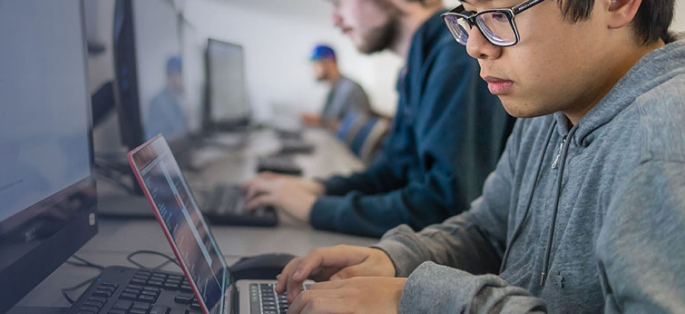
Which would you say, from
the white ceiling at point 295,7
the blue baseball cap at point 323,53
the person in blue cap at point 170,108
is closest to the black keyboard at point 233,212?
the person in blue cap at point 170,108

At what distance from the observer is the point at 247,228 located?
43.8 inches

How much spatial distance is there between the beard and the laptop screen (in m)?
1.02

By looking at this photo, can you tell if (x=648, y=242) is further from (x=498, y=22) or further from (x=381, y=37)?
(x=381, y=37)

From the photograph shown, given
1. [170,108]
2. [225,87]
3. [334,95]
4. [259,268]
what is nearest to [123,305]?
[259,268]

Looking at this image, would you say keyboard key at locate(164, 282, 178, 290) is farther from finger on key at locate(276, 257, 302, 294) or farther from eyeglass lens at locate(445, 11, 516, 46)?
eyeglass lens at locate(445, 11, 516, 46)

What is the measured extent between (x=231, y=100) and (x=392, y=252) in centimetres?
193

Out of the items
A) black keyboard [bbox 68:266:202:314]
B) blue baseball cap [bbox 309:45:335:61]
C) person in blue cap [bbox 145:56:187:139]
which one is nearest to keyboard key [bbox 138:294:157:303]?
black keyboard [bbox 68:266:202:314]

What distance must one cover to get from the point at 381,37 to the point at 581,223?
1.13m

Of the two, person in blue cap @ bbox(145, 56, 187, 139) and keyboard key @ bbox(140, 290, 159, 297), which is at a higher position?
person in blue cap @ bbox(145, 56, 187, 139)

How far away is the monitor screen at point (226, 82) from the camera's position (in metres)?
2.28

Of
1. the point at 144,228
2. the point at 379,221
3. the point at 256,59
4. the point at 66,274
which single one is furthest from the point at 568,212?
the point at 256,59

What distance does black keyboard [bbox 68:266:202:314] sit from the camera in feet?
1.95

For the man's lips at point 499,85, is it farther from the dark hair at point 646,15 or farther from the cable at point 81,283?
the cable at point 81,283

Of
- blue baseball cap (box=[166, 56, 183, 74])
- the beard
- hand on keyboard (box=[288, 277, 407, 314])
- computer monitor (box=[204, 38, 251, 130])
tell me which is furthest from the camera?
computer monitor (box=[204, 38, 251, 130])
